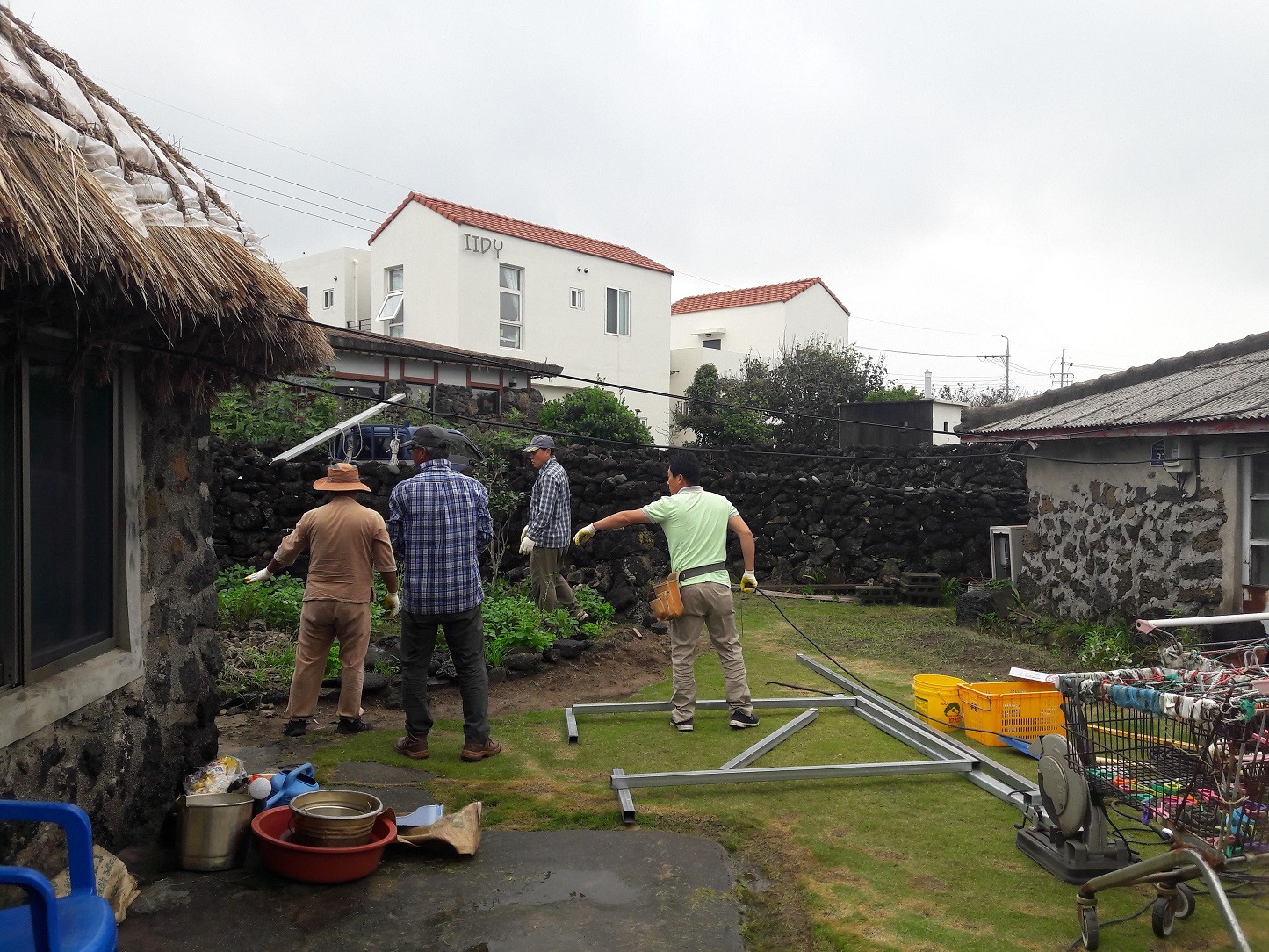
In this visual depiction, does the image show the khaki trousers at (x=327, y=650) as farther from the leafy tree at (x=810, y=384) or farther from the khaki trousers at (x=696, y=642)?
the leafy tree at (x=810, y=384)

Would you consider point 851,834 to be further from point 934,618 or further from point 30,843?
point 934,618

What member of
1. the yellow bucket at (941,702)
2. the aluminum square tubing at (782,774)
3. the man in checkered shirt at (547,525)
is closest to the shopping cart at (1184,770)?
the aluminum square tubing at (782,774)

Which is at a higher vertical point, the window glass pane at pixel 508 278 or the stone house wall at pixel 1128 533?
the window glass pane at pixel 508 278

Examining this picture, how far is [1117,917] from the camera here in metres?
4.01

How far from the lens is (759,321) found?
99.7 feet

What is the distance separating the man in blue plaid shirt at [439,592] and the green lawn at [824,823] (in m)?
0.28

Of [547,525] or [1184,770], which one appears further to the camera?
[547,525]

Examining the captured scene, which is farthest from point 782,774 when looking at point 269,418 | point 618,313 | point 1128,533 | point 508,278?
→ point 618,313

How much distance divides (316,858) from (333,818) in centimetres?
18

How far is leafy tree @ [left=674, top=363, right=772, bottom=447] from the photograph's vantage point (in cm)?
2217

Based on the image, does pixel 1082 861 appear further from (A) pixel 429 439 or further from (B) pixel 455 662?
(A) pixel 429 439

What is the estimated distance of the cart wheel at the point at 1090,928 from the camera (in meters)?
3.66

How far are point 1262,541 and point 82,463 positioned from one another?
30.3 ft


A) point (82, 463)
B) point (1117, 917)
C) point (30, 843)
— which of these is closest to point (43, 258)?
point (82, 463)
